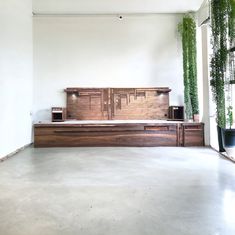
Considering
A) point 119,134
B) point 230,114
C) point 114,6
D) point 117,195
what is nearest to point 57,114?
point 119,134

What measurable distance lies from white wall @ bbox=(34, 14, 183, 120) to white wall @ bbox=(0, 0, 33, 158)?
596 mm

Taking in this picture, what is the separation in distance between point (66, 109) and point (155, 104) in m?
2.61

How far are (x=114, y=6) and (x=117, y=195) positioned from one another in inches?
230

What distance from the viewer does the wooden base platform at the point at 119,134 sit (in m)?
7.30

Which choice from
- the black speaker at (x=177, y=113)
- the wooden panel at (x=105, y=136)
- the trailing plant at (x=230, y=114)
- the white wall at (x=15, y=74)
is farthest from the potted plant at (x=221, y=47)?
the white wall at (x=15, y=74)

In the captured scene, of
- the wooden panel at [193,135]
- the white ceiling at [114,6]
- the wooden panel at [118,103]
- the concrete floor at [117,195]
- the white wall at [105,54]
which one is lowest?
the concrete floor at [117,195]

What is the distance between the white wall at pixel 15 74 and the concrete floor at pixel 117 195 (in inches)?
34.6

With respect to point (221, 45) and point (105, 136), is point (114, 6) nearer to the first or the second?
Answer: point (221, 45)

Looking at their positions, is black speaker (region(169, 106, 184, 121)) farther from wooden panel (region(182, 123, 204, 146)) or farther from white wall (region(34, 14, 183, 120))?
wooden panel (region(182, 123, 204, 146))

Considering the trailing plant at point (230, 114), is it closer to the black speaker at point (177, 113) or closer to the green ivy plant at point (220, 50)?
the green ivy plant at point (220, 50)

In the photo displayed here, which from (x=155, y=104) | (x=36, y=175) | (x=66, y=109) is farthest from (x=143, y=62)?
(x=36, y=175)

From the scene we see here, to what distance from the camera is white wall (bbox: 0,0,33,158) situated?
5.88 metres

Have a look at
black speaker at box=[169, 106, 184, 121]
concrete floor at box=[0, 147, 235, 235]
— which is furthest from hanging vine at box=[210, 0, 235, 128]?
black speaker at box=[169, 106, 184, 121]

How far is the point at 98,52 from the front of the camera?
8375mm
